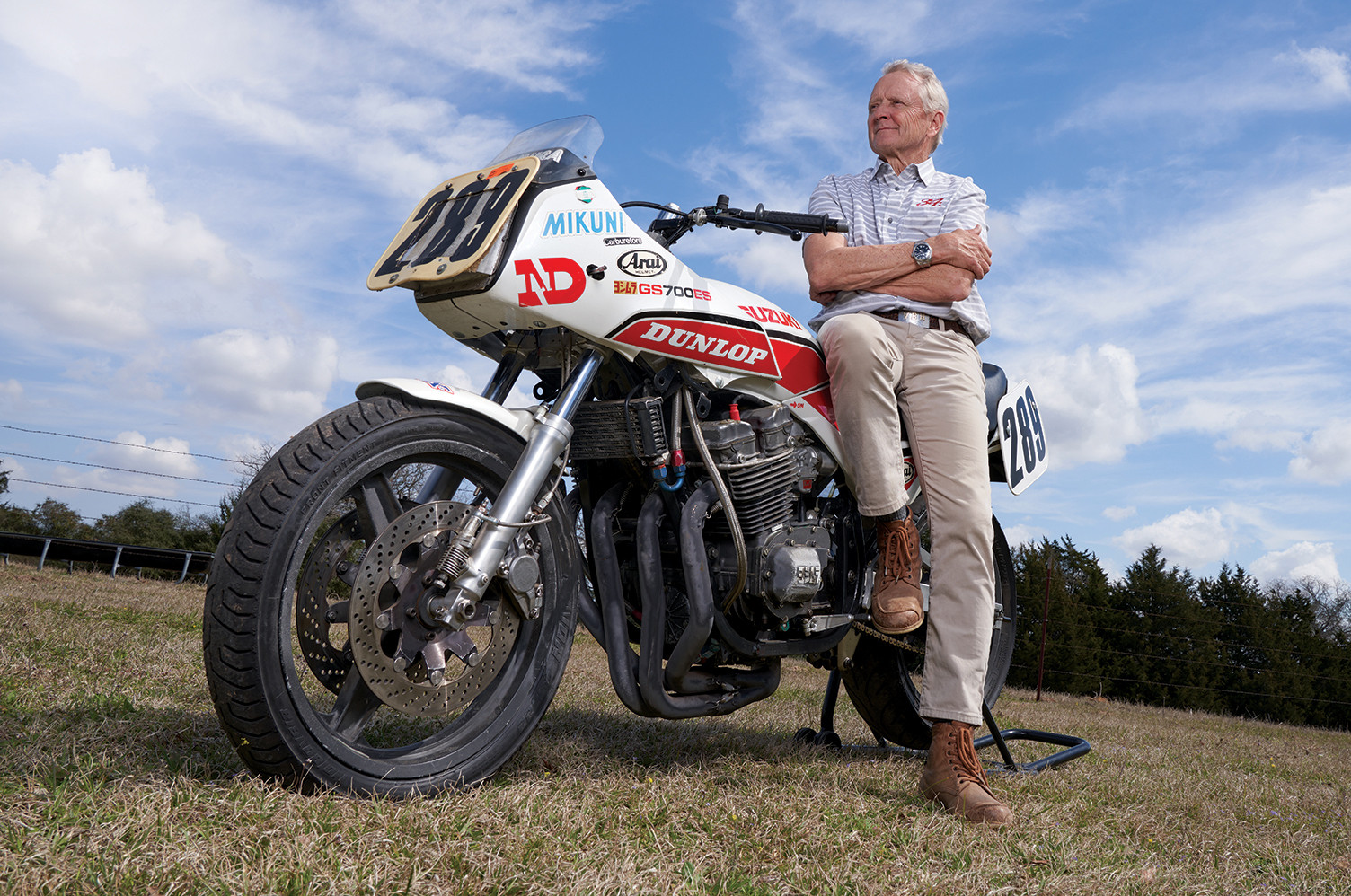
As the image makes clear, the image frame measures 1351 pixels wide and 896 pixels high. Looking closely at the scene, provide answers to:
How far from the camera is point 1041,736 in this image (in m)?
4.10

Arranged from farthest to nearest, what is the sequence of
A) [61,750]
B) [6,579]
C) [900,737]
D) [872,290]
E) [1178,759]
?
1. [6,579]
2. [1178,759]
3. [900,737]
4. [872,290]
5. [61,750]

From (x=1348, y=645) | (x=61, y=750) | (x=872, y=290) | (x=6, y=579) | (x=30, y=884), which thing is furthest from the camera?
(x=1348, y=645)

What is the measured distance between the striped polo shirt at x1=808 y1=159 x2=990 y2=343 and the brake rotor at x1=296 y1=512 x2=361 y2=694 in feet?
6.00

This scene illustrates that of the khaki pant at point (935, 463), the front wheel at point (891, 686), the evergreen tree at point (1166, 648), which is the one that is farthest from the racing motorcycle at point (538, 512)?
the evergreen tree at point (1166, 648)

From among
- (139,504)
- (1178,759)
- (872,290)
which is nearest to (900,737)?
(872,290)

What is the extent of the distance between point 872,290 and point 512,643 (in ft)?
5.81

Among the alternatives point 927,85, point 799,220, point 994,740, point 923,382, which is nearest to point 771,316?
point 799,220

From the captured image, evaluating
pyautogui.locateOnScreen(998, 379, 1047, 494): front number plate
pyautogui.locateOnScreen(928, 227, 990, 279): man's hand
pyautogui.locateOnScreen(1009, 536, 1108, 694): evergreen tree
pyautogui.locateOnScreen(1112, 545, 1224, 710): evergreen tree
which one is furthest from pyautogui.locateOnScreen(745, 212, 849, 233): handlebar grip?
pyautogui.locateOnScreen(1112, 545, 1224, 710): evergreen tree

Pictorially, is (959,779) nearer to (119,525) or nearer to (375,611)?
(375,611)

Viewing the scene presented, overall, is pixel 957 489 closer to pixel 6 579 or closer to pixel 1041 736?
pixel 1041 736

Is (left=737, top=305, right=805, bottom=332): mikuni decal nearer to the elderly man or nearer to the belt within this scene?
the elderly man

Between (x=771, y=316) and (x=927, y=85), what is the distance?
1300 mm

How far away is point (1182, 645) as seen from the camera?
70.3ft

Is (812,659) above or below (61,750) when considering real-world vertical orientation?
above
